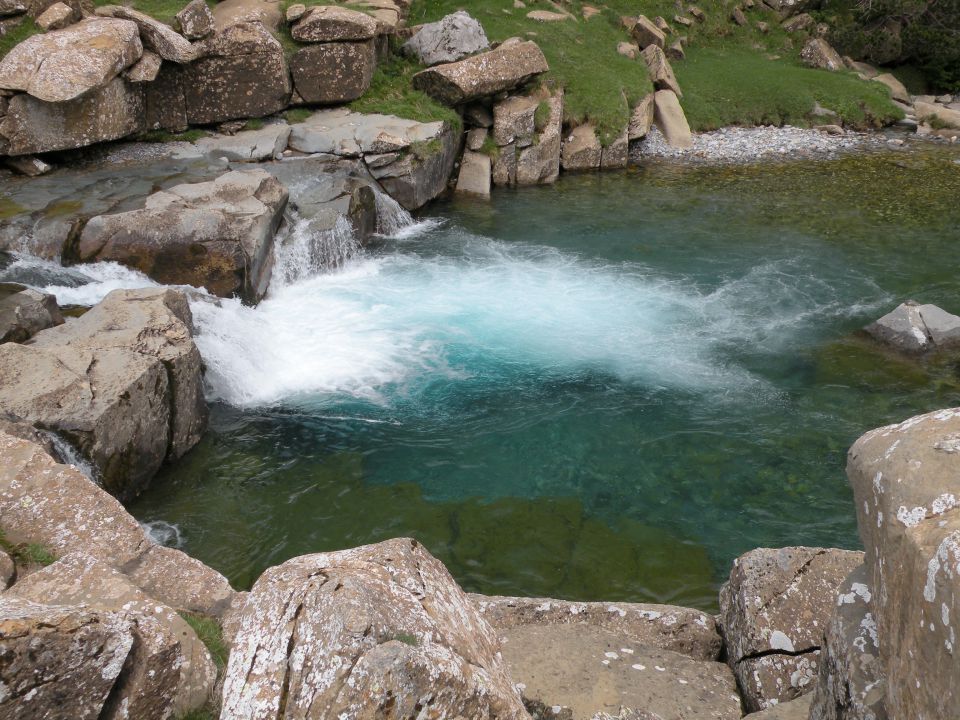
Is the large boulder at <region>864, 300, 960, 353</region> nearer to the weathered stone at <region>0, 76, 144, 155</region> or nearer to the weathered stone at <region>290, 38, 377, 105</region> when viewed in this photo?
the weathered stone at <region>290, 38, 377, 105</region>

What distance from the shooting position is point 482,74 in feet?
80.1

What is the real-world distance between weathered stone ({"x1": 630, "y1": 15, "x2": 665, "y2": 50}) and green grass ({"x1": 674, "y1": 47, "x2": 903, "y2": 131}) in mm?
1538

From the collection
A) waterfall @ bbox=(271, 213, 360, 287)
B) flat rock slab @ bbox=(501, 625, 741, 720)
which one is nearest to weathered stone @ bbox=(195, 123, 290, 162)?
waterfall @ bbox=(271, 213, 360, 287)

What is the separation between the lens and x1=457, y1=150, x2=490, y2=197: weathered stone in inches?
966

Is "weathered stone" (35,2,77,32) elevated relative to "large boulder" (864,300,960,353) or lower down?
elevated

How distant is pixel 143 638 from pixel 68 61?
55.9 ft

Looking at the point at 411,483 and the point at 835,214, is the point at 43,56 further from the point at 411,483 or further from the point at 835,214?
the point at 835,214

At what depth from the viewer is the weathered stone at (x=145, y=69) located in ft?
62.5

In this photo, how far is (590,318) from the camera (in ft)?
53.7

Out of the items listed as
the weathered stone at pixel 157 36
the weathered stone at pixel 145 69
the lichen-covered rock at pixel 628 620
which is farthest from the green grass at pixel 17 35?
the lichen-covered rock at pixel 628 620

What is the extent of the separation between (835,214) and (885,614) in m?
20.5

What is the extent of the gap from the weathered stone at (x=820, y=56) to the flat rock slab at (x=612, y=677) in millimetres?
35581

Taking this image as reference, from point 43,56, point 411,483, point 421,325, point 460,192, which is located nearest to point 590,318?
point 421,325

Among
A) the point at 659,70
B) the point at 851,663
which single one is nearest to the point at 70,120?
the point at 851,663
